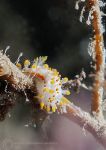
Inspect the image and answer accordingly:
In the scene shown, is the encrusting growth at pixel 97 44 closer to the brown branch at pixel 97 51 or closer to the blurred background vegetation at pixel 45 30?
the brown branch at pixel 97 51

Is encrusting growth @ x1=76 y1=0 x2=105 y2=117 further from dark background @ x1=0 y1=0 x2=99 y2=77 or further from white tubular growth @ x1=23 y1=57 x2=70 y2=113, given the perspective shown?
dark background @ x1=0 y1=0 x2=99 y2=77

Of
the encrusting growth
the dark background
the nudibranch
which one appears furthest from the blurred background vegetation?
the nudibranch

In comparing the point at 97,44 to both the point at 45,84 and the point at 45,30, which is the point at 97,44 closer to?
the point at 45,84

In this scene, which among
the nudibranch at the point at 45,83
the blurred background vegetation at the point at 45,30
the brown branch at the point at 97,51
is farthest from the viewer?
the blurred background vegetation at the point at 45,30

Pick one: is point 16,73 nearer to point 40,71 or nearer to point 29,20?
point 40,71

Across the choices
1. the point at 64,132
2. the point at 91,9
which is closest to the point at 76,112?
the point at 91,9

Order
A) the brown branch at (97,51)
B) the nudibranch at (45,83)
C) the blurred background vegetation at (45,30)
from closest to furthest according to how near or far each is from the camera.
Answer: the nudibranch at (45,83), the brown branch at (97,51), the blurred background vegetation at (45,30)

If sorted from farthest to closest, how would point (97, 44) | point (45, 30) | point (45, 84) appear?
1. point (45, 30)
2. point (97, 44)
3. point (45, 84)

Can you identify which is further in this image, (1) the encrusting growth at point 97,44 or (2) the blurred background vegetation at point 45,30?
(2) the blurred background vegetation at point 45,30

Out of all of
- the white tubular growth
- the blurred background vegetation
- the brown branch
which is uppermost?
the blurred background vegetation

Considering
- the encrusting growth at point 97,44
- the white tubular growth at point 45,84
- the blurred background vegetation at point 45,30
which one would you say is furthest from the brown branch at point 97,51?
the blurred background vegetation at point 45,30

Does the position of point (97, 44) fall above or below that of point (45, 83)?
above

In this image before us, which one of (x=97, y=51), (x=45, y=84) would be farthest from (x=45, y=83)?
(x=97, y=51)
